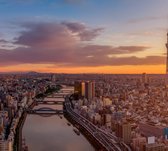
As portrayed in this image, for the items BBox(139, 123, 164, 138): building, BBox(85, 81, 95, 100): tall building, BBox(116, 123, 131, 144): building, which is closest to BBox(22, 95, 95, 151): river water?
BBox(116, 123, 131, 144): building

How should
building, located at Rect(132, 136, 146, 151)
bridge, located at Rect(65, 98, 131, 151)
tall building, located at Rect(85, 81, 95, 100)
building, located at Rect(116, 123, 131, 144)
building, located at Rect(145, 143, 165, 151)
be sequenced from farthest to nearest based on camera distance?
tall building, located at Rect(85, 81, 95, 100) → building, located at Rect(116, 123, 131, 144) → bridge, located at Rect(65, 98, 131, 151) → building, located at Rect(132, 136, 146, 151) → building, located at Rect(145, 143, 165, 151)

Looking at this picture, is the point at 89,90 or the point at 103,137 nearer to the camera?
the point at 103,137

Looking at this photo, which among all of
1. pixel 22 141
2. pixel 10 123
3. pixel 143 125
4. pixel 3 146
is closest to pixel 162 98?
pixel 143 125

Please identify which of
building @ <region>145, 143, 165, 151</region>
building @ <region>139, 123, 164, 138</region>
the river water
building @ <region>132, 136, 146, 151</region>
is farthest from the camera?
building @ <region>139, 123, 164, 138</region>

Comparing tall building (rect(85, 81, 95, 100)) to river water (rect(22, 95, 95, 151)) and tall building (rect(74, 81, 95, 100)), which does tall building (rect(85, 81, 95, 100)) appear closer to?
tall building (rect(74, 81, 95, 100))

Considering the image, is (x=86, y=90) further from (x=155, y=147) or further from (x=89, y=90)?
(x=155, y=147)

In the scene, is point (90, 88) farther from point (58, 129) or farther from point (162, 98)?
point (58, 129)

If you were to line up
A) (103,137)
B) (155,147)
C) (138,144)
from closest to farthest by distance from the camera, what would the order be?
(155,147)
(138,144)
(103,137)

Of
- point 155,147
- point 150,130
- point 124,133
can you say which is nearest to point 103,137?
point 124,133

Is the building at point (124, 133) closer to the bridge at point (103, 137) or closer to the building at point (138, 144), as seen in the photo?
the bridge at point (103, 137)
